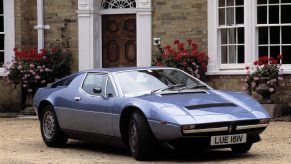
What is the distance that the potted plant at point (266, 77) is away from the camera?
16.3m

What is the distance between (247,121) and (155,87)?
1.55 metres

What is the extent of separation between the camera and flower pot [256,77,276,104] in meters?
16.3

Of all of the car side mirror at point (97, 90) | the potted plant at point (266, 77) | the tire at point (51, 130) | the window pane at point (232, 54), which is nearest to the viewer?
the car side mirror at point (97, 90)

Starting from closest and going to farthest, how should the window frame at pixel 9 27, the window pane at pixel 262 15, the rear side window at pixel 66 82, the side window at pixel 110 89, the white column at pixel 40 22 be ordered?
the side window at pixel 110 89 < the rear side window at pixel 66 82 < the window pane at pixel 262 15 < the white column at pixel 40 22 < the window frame at pixel 9 27

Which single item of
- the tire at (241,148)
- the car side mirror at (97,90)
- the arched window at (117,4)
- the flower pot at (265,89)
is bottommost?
the tire at (241,148)

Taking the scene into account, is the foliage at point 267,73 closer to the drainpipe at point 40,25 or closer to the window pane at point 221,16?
the window pane at point 221,16

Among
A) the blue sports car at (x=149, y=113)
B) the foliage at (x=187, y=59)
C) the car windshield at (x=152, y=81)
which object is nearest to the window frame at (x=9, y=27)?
the foliage at (x=187, y=59)

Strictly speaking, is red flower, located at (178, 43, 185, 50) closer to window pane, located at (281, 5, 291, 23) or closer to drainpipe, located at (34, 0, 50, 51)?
window pane, located at (281, 5, 291, 23)

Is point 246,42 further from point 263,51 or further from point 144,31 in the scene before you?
point 144,31

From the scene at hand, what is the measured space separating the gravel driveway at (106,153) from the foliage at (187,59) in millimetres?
3916

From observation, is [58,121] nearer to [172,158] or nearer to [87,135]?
[87,135]

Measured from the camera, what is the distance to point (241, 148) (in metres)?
10.2

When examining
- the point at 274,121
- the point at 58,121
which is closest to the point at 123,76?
the point at 58,121

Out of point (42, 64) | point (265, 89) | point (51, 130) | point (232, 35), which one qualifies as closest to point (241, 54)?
point (232, 35)
